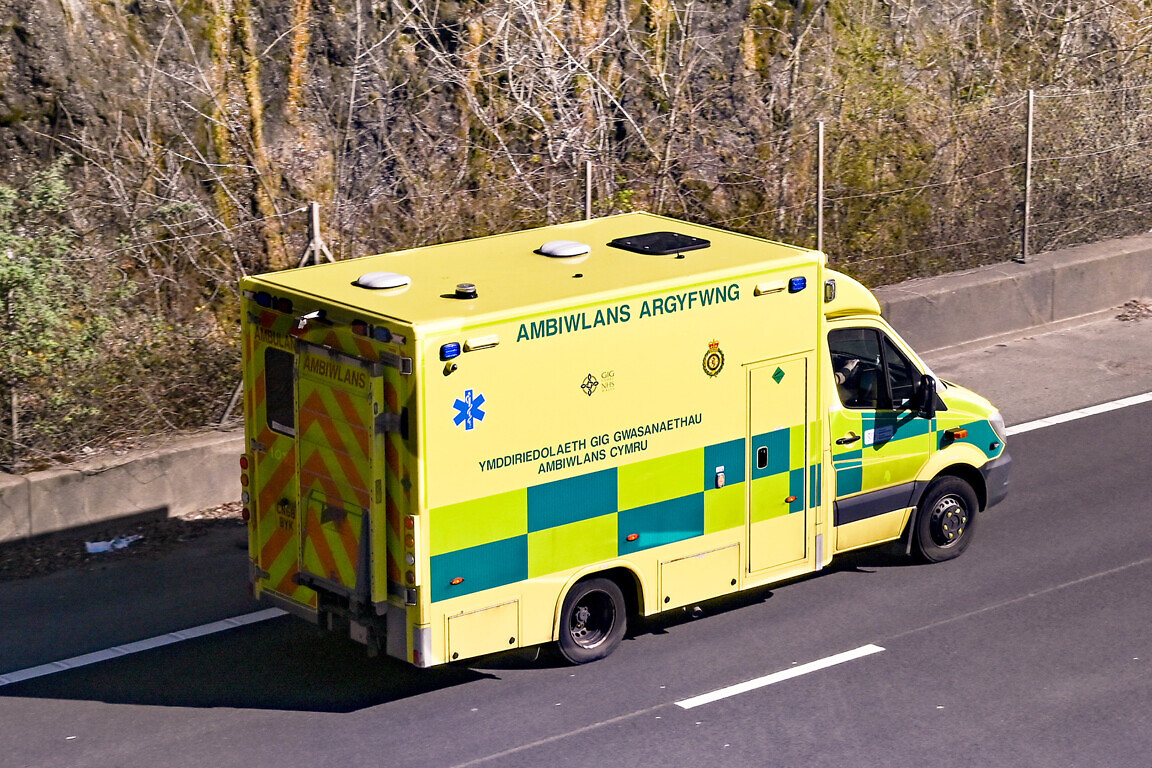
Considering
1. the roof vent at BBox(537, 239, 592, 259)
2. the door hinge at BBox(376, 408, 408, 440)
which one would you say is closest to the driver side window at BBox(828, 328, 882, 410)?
the roof vent at BBox(537, 239, 592, 259)

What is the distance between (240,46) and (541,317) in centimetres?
A: 791

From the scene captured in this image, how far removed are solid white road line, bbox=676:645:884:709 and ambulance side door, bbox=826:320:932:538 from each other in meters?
0.98

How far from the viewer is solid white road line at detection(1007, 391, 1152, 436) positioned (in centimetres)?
1416

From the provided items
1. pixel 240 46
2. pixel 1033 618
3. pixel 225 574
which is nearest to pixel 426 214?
pixel 240 46

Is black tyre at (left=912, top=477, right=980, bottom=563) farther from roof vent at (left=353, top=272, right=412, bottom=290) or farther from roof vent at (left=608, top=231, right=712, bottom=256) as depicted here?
roof vent at (left=353, top=272, right=412, bottom=290)

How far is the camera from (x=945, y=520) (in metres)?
11.4

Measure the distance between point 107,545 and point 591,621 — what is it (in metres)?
3.73

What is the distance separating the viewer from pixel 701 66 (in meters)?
18.3

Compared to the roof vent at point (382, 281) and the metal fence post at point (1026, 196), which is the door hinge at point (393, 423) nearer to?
the roof vent at point (382, 281)

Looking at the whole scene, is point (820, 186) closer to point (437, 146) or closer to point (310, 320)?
point (437, 146)

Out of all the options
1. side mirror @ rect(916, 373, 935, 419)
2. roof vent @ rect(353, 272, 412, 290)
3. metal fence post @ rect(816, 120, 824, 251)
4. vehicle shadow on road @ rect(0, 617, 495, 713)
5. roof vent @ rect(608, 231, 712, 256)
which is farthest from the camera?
metal fence post @ rect(816, 120, 824, 251)

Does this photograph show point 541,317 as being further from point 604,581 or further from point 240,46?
point 240,46

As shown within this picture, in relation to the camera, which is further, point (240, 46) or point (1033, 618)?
point (240, 46)

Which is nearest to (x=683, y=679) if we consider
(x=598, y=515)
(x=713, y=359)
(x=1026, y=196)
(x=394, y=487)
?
(x=598, y=515)
